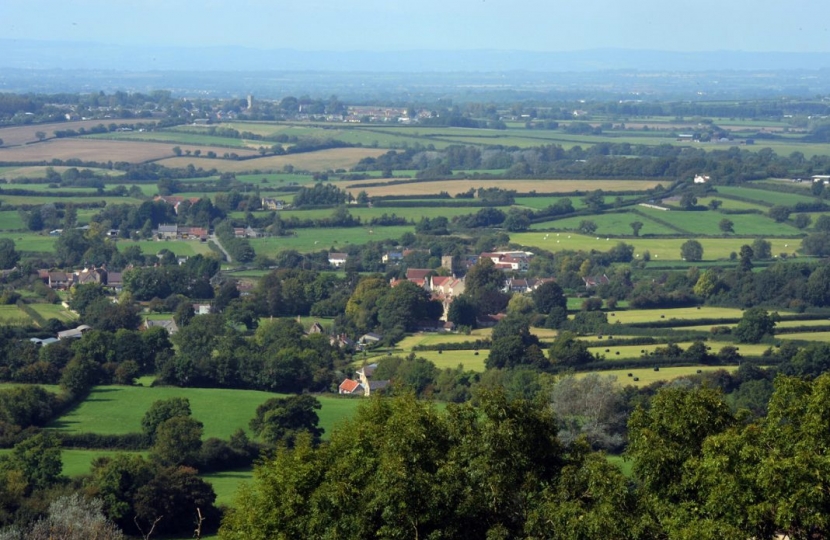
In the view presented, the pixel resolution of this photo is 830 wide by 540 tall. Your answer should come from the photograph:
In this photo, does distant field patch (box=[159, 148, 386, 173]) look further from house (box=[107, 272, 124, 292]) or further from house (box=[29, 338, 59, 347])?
house (box=[29, 338, 59, 347])

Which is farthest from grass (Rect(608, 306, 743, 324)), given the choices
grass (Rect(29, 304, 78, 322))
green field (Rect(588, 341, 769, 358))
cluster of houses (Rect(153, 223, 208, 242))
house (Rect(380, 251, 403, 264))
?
cluster of houses (Rect(153, 223, 208, 242))

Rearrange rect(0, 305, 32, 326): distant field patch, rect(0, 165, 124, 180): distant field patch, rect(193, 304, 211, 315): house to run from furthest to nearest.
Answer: rect(0, 165, 124, 180): distant field patch → rect(193, 304, 211, 315): house → rect(0, 305, 32, 326): distant field patch

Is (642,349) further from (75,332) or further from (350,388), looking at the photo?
(75,332)

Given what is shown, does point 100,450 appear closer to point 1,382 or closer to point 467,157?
point 1,382

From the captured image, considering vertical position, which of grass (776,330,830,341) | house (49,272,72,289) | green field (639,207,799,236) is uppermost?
grass (776,330,830,341)

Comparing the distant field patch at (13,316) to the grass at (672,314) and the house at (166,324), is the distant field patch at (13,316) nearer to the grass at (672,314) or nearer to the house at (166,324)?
the house at (166,324)

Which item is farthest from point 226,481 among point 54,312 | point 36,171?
point 36,171
